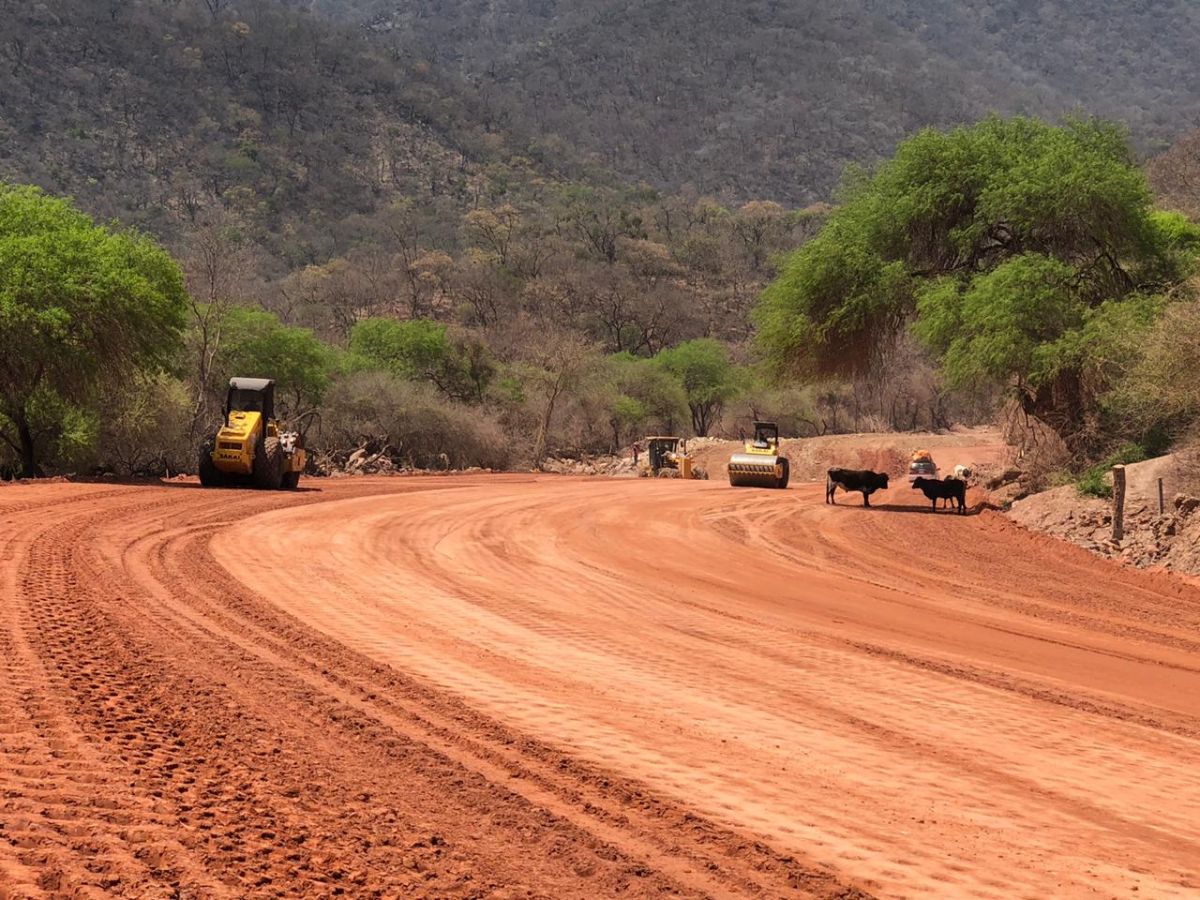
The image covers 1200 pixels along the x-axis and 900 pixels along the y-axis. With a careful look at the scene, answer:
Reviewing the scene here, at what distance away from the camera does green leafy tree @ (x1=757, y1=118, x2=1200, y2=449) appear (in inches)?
1119

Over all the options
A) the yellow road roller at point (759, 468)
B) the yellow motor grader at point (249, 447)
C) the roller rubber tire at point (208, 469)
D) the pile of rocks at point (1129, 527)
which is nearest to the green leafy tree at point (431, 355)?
the yellow road roller at point (759, 468)

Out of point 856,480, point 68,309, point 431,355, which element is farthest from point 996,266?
point 431,355

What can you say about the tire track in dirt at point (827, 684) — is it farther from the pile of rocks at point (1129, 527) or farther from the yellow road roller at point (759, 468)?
the yellow road roller at point (759, 468)

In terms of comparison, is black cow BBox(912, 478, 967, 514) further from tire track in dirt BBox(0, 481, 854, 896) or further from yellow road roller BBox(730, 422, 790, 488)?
tire track in dirt BBox(0, 481, 854, 896)

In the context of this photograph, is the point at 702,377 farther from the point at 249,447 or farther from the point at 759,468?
the point at 249,447

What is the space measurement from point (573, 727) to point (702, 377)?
8055 cm

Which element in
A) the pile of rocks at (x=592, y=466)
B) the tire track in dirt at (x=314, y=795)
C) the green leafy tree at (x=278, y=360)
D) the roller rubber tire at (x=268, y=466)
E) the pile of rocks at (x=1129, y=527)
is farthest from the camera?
the pile of rocks at (x=592, y=466)

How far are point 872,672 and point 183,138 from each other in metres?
147

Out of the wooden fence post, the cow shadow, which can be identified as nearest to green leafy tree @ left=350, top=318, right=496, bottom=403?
the cow shadow

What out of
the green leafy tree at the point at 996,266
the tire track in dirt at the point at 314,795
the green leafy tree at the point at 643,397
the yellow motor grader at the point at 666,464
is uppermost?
the green leafy tree at the point at 996,266

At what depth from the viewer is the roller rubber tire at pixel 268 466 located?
94.3 feet

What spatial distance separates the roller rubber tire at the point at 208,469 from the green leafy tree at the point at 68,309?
17.3 feet

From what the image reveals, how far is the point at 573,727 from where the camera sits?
27.1ft

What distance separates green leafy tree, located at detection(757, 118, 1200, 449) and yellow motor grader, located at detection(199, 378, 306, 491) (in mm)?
14799
